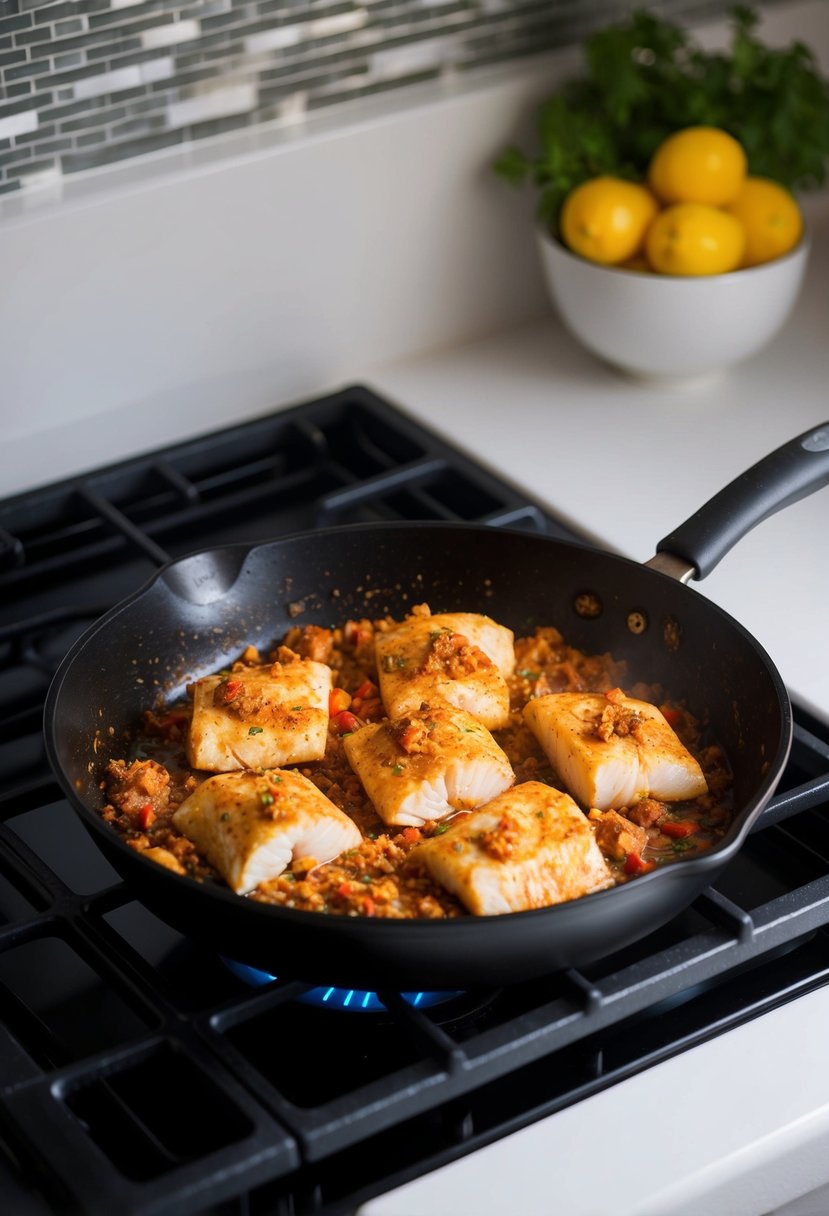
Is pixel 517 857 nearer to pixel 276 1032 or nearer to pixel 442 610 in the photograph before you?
pixel 276 1032

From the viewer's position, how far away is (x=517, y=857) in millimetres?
1059

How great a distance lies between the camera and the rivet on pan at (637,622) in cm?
138

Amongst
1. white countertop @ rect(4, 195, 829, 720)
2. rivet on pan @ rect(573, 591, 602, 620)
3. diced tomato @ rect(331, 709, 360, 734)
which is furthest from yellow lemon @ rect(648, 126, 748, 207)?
diced tomato @ rect(331, 709, 360, 734)

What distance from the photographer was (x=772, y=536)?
1590 millimetres

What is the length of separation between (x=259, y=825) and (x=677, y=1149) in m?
0.36

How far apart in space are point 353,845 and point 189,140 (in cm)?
89

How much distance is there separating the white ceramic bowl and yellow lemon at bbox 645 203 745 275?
0.02 meters

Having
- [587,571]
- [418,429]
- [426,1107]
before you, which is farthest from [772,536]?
[426,1107]

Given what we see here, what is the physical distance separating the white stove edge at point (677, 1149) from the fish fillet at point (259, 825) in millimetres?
246

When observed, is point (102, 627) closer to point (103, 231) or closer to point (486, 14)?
point (103, 231)

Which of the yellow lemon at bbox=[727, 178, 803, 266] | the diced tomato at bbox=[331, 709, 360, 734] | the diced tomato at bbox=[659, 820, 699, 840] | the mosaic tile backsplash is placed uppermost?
the mosaic tile backsplash

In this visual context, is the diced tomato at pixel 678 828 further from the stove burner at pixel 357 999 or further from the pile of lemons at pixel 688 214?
the pile of lemons at pixel 688 214

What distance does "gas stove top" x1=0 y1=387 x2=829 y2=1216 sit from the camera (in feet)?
3.12

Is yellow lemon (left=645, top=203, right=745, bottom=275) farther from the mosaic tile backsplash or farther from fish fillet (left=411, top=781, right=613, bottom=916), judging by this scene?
fish fillet (left=411, top=781, right=613, bottom=916)
